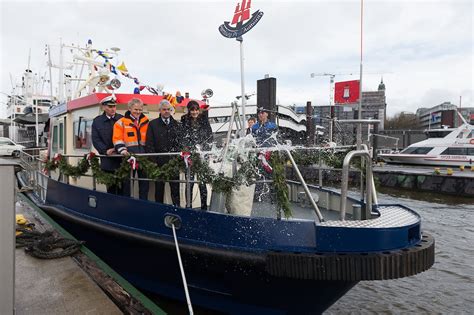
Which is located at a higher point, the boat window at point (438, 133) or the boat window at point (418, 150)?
the boat window at point (438, 133)

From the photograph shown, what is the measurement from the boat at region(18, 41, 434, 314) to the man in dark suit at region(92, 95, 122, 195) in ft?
0.61

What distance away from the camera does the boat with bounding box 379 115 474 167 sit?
22.3 meters

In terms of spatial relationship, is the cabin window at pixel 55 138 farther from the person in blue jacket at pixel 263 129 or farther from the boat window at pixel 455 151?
the boat window at pixel 455 151

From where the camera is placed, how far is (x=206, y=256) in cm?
405

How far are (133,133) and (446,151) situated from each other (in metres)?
22.8

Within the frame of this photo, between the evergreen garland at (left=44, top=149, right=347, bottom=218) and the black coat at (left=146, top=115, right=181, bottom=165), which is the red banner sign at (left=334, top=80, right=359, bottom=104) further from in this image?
the black coat at (left=146, top=115, right=181, bottom=165)

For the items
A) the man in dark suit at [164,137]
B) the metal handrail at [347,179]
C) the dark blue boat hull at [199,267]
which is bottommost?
the dark blue boat hull at [199,267]

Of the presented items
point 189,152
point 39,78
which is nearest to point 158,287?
point 189,152

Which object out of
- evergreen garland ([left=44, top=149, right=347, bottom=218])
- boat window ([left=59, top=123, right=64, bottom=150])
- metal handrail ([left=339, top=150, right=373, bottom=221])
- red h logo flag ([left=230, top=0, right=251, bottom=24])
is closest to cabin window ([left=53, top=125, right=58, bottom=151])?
boat window ([left=59, top=123, right=64, bottom=150])

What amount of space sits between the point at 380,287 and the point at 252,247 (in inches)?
139

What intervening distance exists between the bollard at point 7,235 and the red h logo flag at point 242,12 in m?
3.09

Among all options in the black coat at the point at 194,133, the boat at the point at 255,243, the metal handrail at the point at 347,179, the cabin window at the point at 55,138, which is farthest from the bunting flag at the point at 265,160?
the cabin window at the point at 55,138

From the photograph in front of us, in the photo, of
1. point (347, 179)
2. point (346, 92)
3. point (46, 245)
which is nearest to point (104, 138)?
point (46, 245)

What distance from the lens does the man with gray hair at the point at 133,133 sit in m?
5.09
